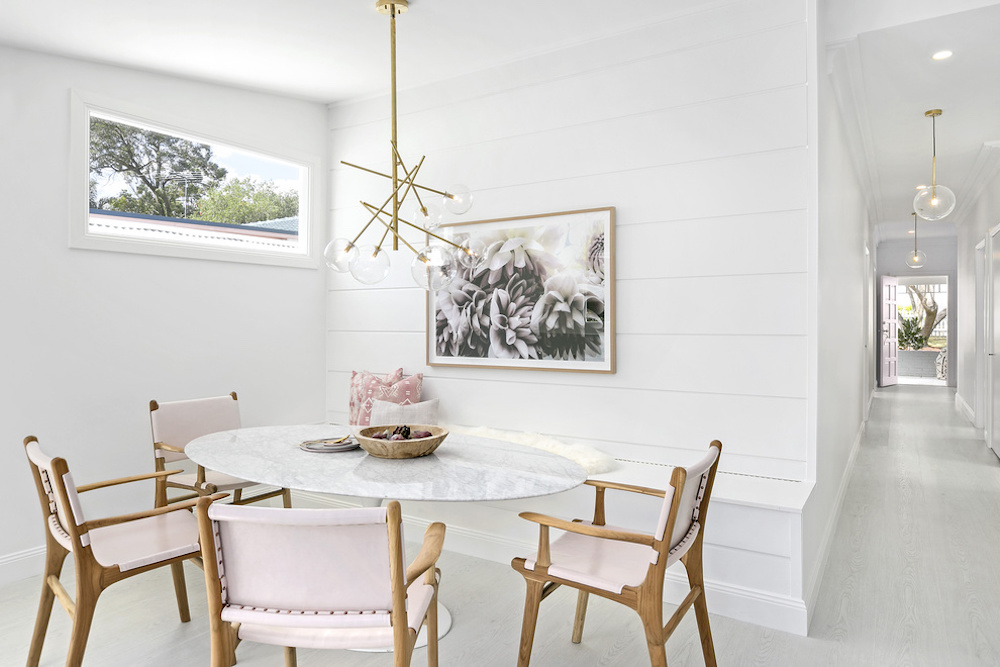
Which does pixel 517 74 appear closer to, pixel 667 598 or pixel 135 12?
pixel 135 12

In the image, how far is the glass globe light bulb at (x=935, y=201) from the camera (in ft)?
15.0

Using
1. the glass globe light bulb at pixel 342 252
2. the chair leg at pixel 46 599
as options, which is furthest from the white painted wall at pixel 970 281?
the chair leg at pixel 46 599

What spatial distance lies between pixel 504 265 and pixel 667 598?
1.93m

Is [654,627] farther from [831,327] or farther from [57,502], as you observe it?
[831,327]

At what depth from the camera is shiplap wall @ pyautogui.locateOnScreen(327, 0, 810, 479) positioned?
2.85m

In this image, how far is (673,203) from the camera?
10.3 feet

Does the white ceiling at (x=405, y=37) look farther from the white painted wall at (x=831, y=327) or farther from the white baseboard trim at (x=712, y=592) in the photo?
the white baseboard trim at (x=712, y=592)

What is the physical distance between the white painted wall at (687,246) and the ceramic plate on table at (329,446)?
1059mm

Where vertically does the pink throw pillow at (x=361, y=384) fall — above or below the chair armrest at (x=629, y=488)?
above

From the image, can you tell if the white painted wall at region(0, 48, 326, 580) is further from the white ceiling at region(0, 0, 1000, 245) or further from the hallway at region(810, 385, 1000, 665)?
the hallway at region(810, 385, 1000, 665)

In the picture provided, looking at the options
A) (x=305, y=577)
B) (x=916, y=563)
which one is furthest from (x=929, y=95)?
(x=305, y=577)

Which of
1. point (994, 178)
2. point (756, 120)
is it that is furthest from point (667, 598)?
point (994, 178)

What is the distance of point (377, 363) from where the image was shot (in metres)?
4.23

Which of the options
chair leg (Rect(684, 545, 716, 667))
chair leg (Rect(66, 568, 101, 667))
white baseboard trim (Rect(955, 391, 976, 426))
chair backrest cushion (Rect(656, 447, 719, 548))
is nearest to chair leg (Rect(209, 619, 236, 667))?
chair leg (Rect(66, 568, 101, 667))
